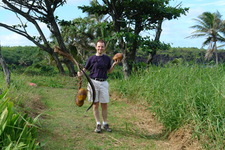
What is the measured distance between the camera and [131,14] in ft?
37.4

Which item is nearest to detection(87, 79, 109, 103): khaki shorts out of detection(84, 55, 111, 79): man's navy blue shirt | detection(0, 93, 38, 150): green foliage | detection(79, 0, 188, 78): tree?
detection(84, 55, 111, 79): man's navy blue shirt

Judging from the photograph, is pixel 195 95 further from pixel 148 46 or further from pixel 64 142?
pixel 148 46

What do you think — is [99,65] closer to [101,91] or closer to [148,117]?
[101,91]

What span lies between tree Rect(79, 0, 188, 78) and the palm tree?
26.7 metres

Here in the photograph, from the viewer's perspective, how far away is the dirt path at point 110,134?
441cm

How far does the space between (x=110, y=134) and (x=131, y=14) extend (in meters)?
7.33

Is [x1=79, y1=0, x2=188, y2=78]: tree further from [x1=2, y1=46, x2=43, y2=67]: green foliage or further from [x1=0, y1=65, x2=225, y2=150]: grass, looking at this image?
[x1=2, y1=46, x2=43, y2=67]: green foliage

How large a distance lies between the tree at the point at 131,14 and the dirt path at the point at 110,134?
4142mm

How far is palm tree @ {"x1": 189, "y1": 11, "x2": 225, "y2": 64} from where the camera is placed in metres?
36.7

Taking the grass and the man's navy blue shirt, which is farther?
the man's navy blue shirt

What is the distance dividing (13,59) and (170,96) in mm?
28249

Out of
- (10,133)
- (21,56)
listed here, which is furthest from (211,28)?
(10,133)

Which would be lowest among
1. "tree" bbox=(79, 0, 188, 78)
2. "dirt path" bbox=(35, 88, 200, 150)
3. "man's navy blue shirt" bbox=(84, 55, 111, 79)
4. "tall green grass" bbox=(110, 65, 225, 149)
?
"dirt path" bbox=(35, 88, 200, 150)

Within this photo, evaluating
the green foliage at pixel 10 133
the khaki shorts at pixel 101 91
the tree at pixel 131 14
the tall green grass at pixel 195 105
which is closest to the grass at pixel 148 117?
the tall green grass at pixel 195 105
